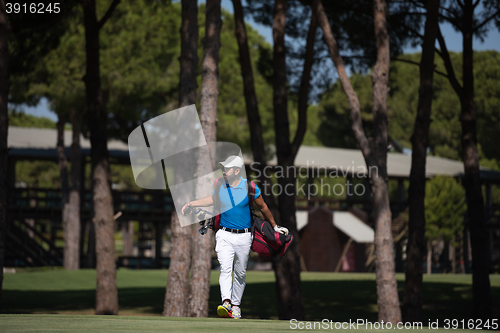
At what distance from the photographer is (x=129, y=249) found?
43.4m

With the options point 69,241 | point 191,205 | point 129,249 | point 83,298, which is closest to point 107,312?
point 83,298

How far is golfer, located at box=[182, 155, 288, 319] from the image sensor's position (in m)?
7.07

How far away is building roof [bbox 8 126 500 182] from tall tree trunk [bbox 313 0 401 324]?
16980 mm

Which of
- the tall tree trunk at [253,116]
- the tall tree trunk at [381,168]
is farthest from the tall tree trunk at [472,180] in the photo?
the tall tree trunk at [253,116]

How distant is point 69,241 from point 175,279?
57.6ft

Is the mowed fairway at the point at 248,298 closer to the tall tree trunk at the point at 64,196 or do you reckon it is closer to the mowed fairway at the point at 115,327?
the tall tree trunk at the point at 64,196

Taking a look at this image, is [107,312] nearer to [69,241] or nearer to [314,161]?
[69,241]

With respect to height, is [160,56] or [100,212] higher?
[160,56]

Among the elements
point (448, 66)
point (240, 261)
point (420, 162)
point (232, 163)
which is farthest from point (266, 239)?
point (448, 66)

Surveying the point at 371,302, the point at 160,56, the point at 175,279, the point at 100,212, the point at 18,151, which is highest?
the point at 160,56

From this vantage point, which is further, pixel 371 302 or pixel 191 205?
pixel 371 302

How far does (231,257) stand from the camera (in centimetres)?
709

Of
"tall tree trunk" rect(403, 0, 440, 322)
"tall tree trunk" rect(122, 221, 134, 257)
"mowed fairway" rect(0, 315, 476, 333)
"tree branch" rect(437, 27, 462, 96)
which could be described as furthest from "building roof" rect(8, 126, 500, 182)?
"mowed fairway" rect(0, 315, 476, 333)

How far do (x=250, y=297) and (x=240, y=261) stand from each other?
11771 mm
